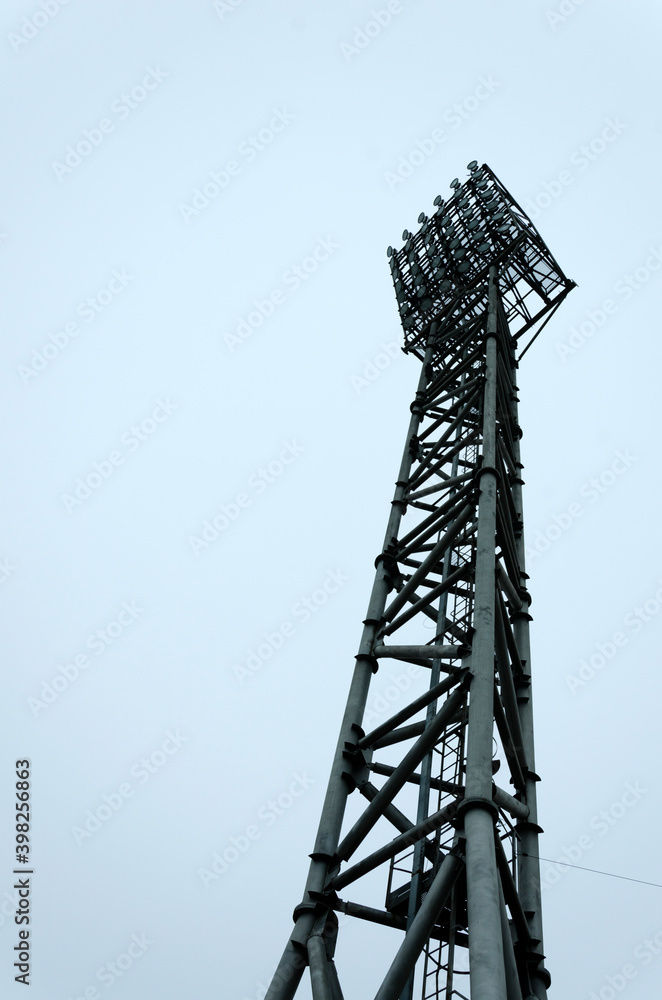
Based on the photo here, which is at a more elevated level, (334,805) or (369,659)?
(369,659)

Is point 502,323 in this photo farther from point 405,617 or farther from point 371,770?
point 371,770

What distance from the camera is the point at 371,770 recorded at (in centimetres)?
1180

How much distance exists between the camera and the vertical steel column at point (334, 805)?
9.63 metres

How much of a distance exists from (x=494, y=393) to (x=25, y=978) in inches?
609

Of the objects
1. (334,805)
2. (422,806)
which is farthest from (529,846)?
(334,805)

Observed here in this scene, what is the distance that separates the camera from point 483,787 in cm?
907

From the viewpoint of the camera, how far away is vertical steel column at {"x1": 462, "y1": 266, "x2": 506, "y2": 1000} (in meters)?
7.37

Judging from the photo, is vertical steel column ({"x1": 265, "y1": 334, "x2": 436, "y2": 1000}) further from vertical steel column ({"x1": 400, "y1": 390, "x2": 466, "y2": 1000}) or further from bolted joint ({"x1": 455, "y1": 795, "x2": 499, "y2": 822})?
bolted joint ({"x1": 455, "y1": 795, "x2": 499, "y2": 822})

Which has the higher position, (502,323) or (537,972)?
(502,323)

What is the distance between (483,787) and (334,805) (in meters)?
2.68

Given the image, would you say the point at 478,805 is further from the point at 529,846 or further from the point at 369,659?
the point at 369,659

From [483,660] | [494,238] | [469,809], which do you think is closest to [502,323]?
[494,238]

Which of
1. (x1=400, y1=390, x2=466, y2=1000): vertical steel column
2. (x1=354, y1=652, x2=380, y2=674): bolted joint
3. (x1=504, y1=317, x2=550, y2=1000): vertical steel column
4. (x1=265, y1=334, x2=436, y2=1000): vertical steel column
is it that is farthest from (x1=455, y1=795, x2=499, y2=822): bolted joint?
(x1=354, y1=652, x2=380, y2=674): bolted joint

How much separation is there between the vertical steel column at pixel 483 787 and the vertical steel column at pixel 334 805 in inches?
86.5
